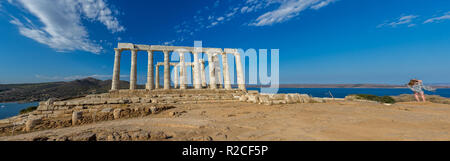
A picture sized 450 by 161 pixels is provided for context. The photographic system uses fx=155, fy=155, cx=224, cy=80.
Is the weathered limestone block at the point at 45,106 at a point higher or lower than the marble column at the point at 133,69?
lower

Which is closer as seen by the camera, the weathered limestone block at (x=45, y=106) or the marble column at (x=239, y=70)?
the weathered limestone block at (x=45, y=106)

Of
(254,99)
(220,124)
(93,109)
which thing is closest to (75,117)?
(93,109)

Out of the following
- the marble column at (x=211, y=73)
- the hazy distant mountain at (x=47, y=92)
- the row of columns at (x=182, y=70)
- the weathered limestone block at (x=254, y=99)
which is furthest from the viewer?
the hazy distant mountain at (x=47, y=92)

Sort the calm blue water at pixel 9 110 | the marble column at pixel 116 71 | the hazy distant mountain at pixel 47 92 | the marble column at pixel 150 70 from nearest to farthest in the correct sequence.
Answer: the marble column at pixel 116 71 → the marble column at pixel 150 70 → the calm blue water at pixel 9 110 → the hazy distant mountain at pixel 47 92

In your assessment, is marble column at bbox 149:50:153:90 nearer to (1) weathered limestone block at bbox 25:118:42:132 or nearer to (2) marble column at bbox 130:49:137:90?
(2) marble column at bbox 130:49:137:90

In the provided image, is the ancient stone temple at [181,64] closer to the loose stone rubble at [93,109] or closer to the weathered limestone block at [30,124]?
the loose stone rubble at [93,109]

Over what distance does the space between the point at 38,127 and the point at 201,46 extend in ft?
64.4

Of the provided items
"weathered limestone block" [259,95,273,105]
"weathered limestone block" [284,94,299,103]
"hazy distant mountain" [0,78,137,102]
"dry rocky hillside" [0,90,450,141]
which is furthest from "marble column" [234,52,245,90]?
"hazy distant mountain" [0,78,137,102]

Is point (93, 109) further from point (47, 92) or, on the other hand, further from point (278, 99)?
point (47, 92)

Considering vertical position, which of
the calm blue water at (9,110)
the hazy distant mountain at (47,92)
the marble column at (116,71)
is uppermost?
the marble column at (116,71)

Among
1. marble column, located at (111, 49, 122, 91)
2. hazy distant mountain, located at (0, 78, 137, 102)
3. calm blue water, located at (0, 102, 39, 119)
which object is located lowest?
calm blue water, located at (0, 102, 39, 119)

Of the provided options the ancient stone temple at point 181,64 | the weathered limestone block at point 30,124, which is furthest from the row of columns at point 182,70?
the weathered limestone block at point 30,124
